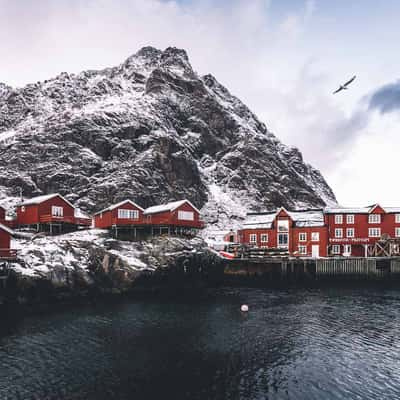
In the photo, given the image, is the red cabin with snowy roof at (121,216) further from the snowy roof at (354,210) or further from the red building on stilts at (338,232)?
the snowy roof at (354,210)

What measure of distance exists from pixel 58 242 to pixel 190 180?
9758cm

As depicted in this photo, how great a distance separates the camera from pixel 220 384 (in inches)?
983

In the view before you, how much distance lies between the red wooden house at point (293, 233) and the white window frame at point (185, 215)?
641 inches

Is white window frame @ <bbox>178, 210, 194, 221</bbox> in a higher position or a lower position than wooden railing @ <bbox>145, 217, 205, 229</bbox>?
higher

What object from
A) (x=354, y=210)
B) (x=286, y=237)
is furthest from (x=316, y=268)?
(x=354, y=210)

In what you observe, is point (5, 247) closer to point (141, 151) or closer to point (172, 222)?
point (172, 222)

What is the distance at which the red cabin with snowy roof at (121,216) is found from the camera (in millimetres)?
74438

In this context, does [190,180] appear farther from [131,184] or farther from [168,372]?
[168,372]

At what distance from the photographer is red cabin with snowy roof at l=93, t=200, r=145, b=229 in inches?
2931

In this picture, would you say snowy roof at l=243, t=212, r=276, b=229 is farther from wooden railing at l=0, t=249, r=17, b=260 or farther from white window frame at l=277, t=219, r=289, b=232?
wooden railing at l=0, t=249, r=17, b=260

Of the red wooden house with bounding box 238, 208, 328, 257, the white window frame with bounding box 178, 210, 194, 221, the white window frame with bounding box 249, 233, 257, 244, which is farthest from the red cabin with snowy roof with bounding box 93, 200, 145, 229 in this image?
the red wooden house with bounding box 238, 208, 328, 257

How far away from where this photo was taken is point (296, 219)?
3344 inches

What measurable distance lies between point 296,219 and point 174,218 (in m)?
29.4

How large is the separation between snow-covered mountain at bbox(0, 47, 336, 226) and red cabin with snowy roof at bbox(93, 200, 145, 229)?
4423cm
